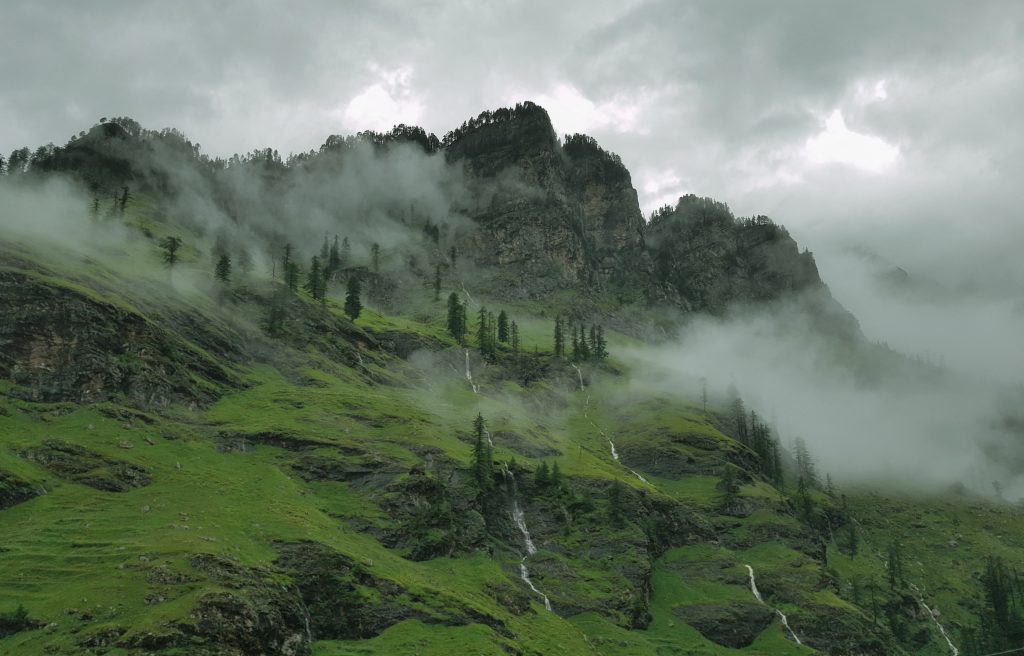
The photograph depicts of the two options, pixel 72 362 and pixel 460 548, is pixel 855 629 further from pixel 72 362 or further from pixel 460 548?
pixel 72 362

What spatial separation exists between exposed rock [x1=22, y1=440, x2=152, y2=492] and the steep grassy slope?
36cm

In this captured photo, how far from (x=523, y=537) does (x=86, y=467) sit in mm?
73099

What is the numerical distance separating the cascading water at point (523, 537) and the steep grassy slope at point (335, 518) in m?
0.73

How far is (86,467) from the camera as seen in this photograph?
297ft

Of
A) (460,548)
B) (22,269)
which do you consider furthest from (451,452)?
(22,269)

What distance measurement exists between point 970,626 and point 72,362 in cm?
19638

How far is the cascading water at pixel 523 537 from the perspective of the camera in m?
117

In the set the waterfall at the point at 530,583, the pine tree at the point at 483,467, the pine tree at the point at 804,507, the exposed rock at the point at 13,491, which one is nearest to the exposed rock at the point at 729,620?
the waterfall at the point at 530,583

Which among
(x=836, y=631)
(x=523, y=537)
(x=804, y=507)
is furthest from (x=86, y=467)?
(x=804, y=507)

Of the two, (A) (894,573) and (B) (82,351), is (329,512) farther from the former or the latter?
(A) (894,573)

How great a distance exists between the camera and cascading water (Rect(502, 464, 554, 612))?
117 m

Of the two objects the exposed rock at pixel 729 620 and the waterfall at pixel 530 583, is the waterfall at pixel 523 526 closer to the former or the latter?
the waterfall at pixel 530 583

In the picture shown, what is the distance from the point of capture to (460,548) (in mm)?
113375

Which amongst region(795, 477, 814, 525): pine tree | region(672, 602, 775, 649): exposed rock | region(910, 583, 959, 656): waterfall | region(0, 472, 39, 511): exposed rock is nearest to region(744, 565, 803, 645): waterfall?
region(672, 602, 775, 649): exposed rock
